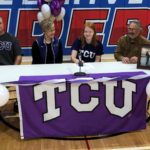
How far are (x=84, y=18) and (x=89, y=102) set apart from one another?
3.64 m

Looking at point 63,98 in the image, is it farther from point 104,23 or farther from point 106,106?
point 104,23

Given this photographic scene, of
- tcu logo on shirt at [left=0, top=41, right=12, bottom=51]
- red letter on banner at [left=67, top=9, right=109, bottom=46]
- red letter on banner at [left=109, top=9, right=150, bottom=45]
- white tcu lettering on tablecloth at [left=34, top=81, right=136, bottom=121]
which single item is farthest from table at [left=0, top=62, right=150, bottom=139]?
red letter on banner at [left=109, top=9, right=150, bottom=45]

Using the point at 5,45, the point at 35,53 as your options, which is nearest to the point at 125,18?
the point at 35,53

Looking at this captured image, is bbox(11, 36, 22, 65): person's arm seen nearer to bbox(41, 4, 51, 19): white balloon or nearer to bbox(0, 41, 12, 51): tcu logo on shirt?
bbox(0, 41, 12, 51): tcu logo on shirt

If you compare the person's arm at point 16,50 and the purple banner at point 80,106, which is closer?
the purple banner at point 80,106

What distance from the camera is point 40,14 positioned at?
18.1 feet

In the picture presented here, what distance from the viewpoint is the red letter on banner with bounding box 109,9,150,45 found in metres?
6.04

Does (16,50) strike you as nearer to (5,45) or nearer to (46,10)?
(5,45)

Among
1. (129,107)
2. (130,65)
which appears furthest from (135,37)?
(129,107)

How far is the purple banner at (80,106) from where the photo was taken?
2568 mm

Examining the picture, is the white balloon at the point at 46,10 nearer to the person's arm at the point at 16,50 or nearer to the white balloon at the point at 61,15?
the white balloon at the point at 61,15

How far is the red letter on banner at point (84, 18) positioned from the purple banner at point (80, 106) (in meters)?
3.45

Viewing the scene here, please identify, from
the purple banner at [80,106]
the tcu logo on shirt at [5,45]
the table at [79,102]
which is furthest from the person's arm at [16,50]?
the purple banner at [80,106]

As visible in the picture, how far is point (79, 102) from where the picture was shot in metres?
2.61
